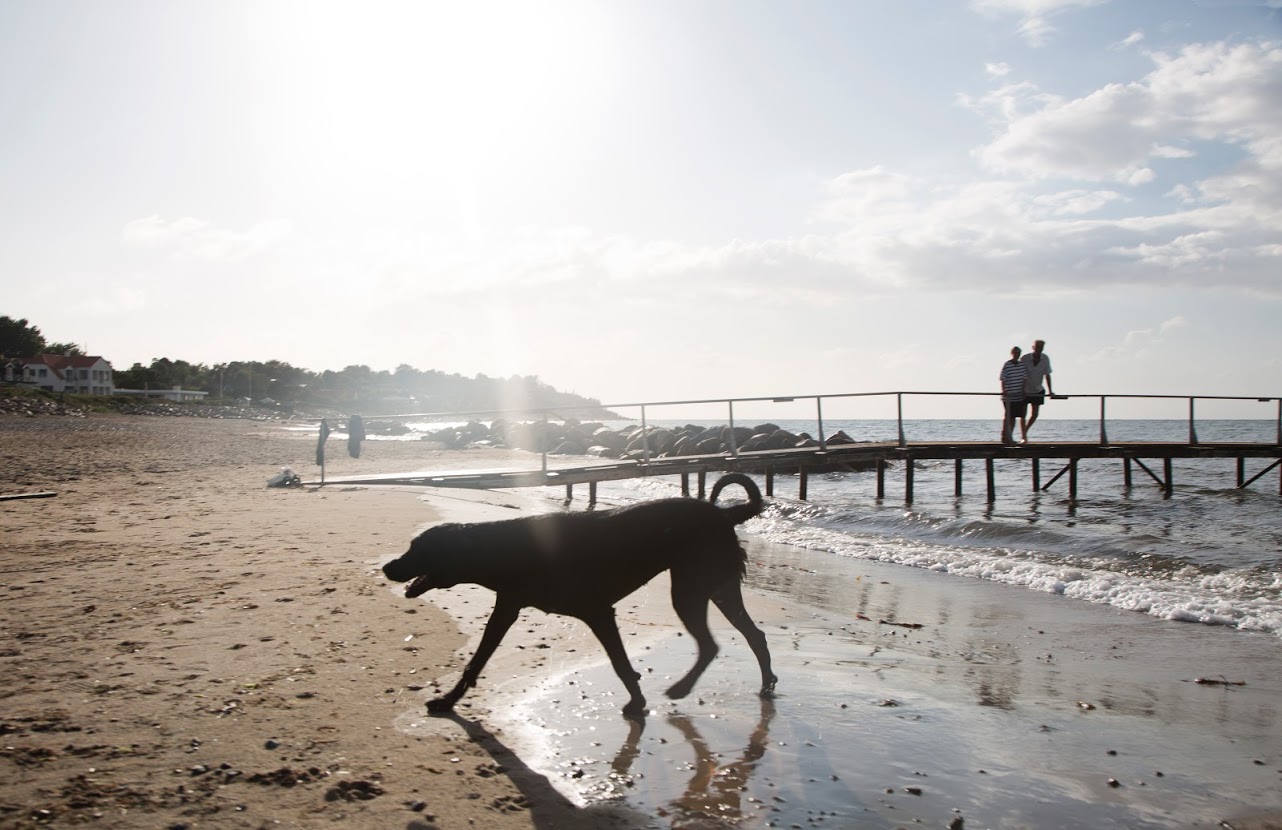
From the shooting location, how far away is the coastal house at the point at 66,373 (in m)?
85.7

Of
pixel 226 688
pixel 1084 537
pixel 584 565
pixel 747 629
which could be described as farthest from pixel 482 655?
pixel 1084 537

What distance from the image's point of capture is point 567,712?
4.81 m

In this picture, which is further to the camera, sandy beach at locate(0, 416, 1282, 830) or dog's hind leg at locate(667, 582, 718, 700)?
dog's hind leg at locate(667, 582, 718, 700)

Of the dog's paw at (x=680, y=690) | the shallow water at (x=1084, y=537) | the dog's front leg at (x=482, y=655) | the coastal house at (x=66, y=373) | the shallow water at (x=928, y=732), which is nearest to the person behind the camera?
the shallow water at (x=928, y=732)

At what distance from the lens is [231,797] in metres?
3.34

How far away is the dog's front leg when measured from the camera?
4.65 meters

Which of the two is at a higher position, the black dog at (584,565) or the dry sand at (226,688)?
the black dog at (584,565)

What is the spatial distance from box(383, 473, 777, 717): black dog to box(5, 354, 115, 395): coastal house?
9756cm

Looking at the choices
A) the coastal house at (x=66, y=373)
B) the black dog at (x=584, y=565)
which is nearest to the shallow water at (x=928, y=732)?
the black dog at (x=584, y=565)

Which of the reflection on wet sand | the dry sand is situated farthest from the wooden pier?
the reflection on wet sand

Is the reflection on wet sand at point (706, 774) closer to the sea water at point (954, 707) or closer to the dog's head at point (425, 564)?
the sea water at point (954, 707)

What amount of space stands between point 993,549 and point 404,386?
371 feet

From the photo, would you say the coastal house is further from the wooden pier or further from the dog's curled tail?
the dog's curled tail

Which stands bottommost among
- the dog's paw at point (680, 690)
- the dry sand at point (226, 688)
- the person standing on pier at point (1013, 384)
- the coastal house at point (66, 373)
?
the dog's paw at point (680, 690)
